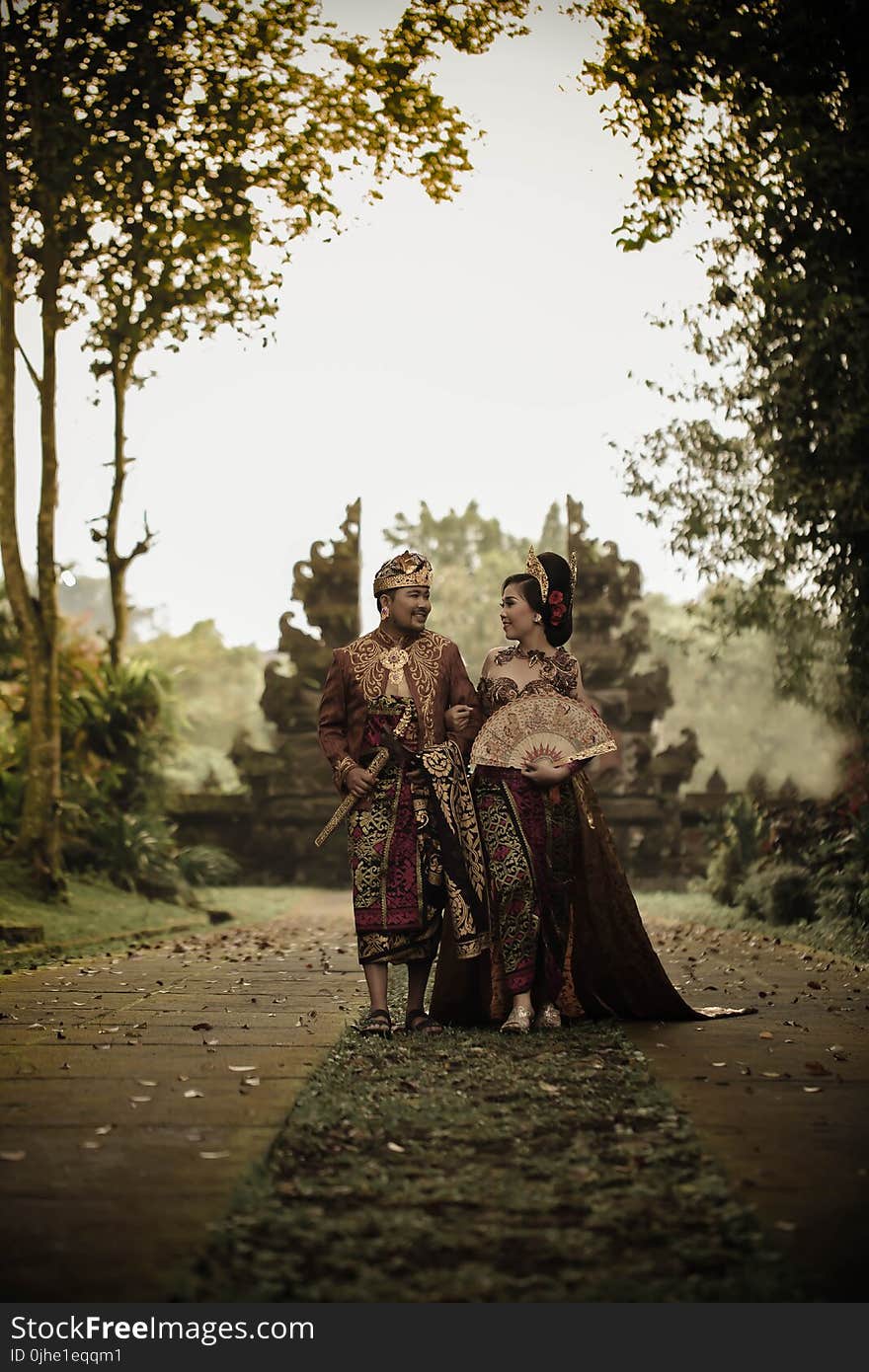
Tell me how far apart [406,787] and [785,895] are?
6.31 metres

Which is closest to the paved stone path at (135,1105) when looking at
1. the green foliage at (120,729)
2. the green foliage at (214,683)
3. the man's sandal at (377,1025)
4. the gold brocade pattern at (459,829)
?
the man's sandal at (377,1025)

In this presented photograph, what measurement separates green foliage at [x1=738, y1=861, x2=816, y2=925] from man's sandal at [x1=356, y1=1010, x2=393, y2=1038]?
6.11 metres

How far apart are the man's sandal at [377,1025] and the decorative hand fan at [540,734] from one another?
3.56 feet

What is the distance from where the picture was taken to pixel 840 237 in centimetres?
963

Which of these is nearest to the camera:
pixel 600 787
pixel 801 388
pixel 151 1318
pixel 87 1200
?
pixel 151 1318

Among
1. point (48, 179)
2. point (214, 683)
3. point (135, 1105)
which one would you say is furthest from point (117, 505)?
point (214, 683)

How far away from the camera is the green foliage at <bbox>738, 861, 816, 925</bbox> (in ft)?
34.9

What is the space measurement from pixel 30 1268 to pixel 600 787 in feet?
51.3

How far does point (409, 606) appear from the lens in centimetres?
552

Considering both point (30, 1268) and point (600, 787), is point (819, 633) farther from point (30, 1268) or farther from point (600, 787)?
point (30, 1268)

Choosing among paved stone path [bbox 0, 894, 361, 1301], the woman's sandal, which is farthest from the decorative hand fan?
paved stone path [bbox 0, 894, 361, 1301]

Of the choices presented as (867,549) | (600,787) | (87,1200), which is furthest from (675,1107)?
(600,787)

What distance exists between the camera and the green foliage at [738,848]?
43.2ft

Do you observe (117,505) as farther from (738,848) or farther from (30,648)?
(738,848)
